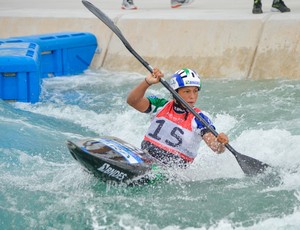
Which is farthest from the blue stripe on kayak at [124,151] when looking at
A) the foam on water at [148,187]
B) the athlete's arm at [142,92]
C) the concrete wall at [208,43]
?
the concrete wall at [208,43]

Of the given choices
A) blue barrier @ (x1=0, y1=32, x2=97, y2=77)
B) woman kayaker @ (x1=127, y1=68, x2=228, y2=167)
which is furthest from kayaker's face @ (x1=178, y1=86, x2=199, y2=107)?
blue barrier @ (x1=0, y1=32, x2=97, y2=77)

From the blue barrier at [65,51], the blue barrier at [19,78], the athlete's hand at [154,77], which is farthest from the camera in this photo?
the blue barrier at [65,51]

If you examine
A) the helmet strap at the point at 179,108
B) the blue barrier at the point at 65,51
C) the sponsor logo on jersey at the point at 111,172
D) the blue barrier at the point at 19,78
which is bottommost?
the blue barrier at the point at 65,51

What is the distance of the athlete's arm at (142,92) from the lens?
23.3ft

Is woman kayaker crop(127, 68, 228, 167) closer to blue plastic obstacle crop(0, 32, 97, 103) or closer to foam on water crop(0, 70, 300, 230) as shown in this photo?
foam on water crop(0, 70, 300, 230)

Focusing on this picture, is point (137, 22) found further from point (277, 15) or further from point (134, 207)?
point (134, 207)

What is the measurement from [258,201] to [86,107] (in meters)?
4.65

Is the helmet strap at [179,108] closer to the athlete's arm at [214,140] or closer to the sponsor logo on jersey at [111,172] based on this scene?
the athlete's arm at [214,140]

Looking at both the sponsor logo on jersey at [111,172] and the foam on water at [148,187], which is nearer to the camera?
the foam on water at [148,187]

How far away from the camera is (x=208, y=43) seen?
477 inches

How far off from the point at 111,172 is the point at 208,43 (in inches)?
227

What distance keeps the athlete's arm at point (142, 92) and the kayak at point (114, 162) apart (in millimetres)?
496

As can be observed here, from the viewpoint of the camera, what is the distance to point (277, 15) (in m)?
11.9

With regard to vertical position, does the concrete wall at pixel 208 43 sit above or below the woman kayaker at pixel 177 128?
below
